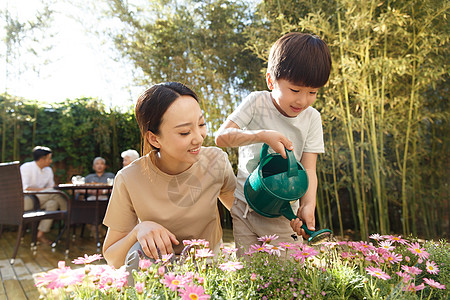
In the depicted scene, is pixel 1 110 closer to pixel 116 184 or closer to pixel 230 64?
pixel 230 64

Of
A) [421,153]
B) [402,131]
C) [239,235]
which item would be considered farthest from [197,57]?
[239,235]

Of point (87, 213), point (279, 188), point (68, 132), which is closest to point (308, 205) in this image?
point (279, 188)

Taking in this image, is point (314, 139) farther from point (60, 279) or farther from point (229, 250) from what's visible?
point (60, 279)

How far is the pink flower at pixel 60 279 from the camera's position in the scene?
2.00 ft

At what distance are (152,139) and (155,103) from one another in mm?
131

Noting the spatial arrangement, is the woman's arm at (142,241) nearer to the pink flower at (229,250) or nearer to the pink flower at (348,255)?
the pink flower at (229,250)

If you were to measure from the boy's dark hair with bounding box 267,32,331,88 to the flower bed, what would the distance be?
1.64 ft

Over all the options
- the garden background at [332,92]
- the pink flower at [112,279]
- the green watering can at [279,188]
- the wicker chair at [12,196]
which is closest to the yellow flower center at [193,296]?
the pink flower at [112,279]

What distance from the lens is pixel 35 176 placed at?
4.77 metres

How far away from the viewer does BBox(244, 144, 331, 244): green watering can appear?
3.05 feet

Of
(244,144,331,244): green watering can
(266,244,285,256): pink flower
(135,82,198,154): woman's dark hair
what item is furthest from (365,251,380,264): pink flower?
(135,82,198,154): woman's dark hair

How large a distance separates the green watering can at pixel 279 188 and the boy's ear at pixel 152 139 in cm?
32

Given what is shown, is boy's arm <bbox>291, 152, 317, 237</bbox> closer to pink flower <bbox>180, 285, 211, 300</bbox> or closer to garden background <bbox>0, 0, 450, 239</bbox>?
pink flower <bbox>180, 285, 211, 300</bbox>

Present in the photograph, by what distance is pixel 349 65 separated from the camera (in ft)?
9.96
